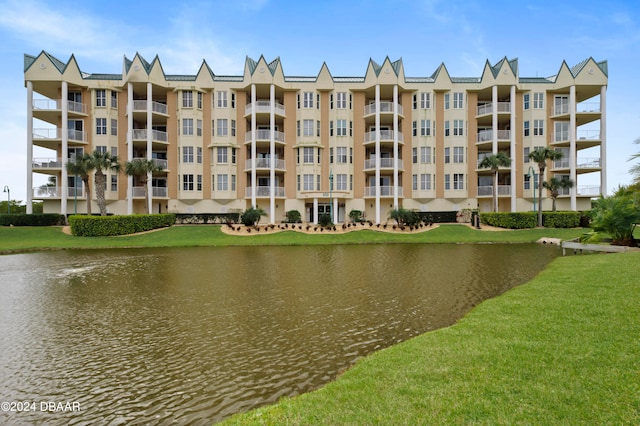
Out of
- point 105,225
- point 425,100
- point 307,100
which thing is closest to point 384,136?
point 425,100

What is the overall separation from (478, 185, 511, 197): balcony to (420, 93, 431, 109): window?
13193 mm

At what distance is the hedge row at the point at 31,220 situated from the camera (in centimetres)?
3728

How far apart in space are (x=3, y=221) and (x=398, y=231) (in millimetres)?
42095

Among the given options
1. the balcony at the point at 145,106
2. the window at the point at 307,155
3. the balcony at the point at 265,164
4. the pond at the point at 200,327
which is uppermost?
the balcony at the point at 145,106

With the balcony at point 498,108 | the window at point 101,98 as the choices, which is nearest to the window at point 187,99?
the window at point 101,98

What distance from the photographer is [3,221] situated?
123 feet

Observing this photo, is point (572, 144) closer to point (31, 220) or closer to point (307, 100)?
point (307, 100)

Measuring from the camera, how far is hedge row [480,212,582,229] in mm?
38000

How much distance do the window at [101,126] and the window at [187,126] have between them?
9488 millimetres

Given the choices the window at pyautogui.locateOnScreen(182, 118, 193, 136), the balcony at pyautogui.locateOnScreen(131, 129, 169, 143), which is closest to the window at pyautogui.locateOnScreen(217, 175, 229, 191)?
the window at pyautogui.locateOnScreen(182, 118, 193, 136)

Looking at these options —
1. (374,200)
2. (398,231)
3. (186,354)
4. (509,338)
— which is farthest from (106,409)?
(374,200)

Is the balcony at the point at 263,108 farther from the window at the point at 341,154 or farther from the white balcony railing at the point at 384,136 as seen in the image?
the white balcony railing at the point at 384,136

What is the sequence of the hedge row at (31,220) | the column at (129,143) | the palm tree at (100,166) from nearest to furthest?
the palm tree at (100,166) → the hedge row at (31,220) → the column at (129,143)

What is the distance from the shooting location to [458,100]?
156 ft
